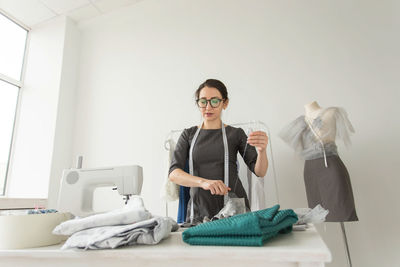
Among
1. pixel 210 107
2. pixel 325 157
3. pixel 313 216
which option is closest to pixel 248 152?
pixel 210 107

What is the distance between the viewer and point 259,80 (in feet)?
7.14

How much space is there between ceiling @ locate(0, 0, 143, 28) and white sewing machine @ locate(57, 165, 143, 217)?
220 centimetres

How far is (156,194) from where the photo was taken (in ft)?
7.32

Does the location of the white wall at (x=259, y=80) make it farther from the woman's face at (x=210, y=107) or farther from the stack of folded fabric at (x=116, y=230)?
the stack of folded fabric at (x=116, y=230)

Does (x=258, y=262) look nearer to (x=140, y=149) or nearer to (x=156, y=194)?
(x=156, y=194)

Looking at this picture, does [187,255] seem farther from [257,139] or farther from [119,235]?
[257,139]

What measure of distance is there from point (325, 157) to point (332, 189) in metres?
0.18

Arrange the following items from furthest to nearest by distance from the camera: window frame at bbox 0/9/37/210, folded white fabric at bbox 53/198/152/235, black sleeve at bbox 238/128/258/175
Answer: window frame at bbox 0/9/37/210 → black sleeve at bbox 238/128/258/175 → folded white fabric at bbox 53/198/152/235

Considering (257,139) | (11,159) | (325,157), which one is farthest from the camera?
(11,159)

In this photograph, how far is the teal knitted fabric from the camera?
0.52 metres

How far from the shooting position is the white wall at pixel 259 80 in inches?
70.2

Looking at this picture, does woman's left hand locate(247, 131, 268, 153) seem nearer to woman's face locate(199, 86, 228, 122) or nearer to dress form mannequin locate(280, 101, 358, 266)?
woman's face locate(199, 86, 228, 122)

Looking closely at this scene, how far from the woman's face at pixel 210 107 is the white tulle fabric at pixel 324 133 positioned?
56 centimetres

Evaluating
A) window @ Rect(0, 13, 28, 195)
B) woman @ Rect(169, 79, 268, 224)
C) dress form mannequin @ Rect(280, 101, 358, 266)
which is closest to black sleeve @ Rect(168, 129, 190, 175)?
woman @ Rect(169, 79, 268, 224)
